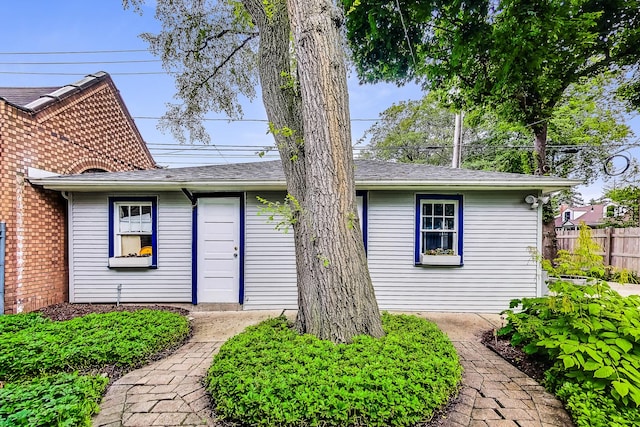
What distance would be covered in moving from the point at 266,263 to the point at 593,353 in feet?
13.7

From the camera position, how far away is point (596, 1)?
19.8ft

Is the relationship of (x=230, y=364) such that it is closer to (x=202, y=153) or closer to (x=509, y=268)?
(x=509, y=268)

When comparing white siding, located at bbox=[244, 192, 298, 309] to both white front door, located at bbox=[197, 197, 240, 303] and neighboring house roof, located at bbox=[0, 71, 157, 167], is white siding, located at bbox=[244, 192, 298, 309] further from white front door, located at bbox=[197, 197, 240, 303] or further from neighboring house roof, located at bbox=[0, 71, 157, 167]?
neighboring house roof, located at bbox=[0, 71, 157, 167]

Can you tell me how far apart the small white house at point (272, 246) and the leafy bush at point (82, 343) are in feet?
4.46

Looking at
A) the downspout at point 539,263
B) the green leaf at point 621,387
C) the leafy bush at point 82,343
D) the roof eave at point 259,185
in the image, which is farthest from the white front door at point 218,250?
the downspout at point 539,263

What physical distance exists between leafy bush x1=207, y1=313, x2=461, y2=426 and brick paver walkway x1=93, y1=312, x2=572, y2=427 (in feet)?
0.55

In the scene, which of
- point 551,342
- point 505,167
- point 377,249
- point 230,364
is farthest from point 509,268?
point 505,167

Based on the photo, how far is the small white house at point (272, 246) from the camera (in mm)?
5035

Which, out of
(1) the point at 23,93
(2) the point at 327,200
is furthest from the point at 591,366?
(1) the point at 23,93

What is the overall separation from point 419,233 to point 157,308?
4626 millimetres

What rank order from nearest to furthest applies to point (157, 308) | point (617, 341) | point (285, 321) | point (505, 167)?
point (617, 341) → point (285, 321) → point (157, 308) → point (505, 167)

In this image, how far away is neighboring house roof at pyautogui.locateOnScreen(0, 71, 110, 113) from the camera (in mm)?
5258

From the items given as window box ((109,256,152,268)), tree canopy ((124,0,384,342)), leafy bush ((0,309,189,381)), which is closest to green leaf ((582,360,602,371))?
tree canopy ((124,0,384,342))

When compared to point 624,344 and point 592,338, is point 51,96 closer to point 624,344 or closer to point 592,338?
point 592,338
